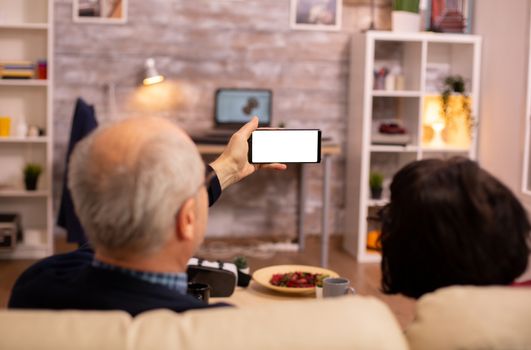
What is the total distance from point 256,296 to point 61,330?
129 centimetres

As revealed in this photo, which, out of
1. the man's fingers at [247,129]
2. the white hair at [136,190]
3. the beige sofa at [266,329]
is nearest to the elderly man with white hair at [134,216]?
the white hair at [136,190]

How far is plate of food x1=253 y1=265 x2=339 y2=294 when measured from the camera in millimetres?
2257

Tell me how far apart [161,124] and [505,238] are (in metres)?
0.63

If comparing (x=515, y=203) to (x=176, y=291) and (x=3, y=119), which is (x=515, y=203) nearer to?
(x=176, y=291)

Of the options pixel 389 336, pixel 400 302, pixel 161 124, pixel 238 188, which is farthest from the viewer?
pixel 238 188

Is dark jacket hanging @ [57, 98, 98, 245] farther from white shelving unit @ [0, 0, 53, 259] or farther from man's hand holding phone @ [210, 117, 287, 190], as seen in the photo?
man's hand holding phone @ [210, 117, 287, 190]

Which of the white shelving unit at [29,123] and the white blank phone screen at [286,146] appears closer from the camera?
the white blank phone screen at [286,146]

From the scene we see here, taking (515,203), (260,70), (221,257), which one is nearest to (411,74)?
(260,70)

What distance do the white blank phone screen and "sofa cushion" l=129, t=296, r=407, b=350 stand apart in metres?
1.07

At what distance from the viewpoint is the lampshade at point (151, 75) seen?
5219mm

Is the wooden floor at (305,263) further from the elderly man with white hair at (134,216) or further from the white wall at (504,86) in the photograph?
the elderly man with white hair at (134,216)

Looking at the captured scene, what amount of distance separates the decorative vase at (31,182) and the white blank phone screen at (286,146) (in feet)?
10.9

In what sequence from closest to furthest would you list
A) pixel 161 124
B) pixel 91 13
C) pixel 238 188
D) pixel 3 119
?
pixel 161 124
pixel 3 119
pixel 91 13
pixel 238 188

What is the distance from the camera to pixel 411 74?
552 centimetres
